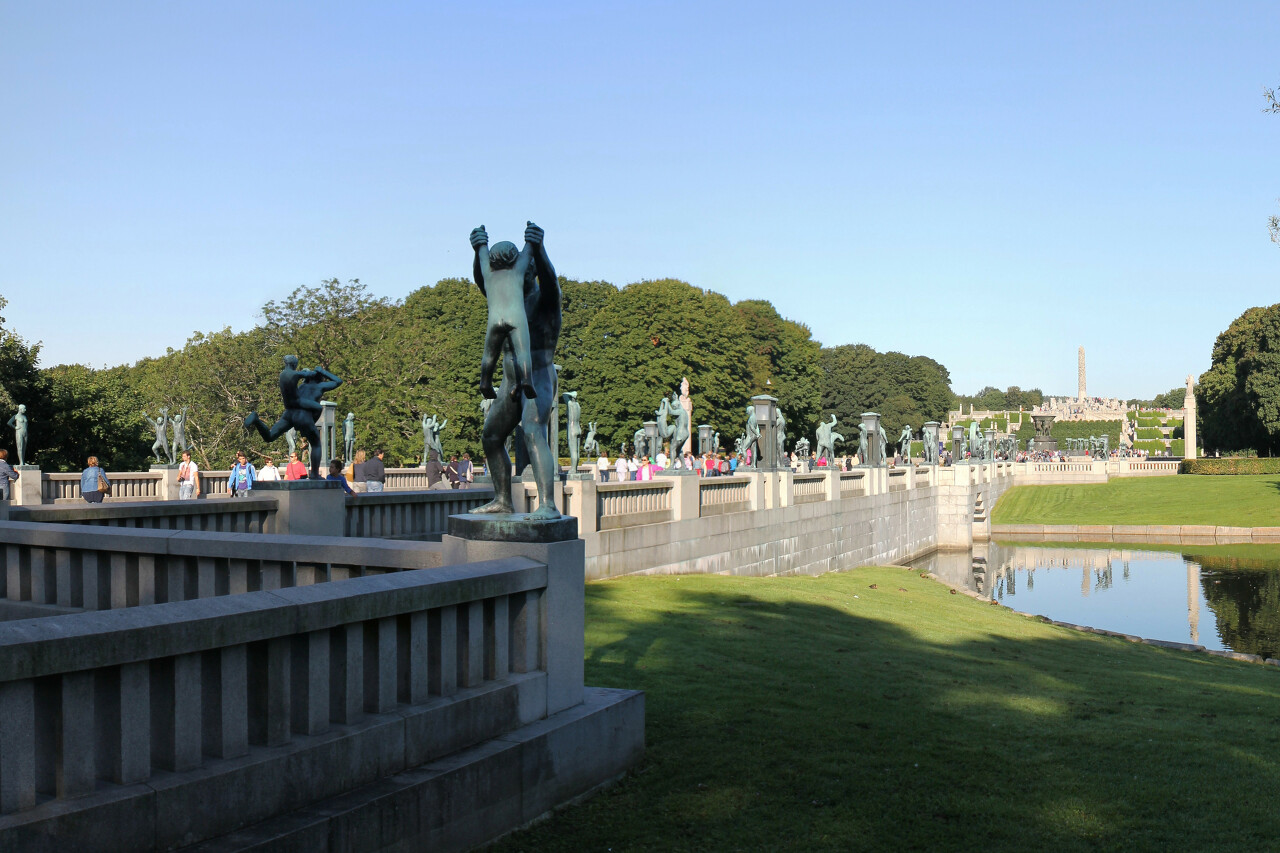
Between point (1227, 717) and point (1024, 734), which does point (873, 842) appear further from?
point (1227, 717)

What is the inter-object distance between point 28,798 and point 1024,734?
628 centimetres

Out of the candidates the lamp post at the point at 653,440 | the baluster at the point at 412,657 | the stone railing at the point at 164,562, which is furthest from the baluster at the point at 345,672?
the lamp post at the point at 653,440

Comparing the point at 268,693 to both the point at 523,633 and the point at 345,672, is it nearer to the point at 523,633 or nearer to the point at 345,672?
the point at 345,672

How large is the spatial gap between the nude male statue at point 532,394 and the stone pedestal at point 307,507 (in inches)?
237

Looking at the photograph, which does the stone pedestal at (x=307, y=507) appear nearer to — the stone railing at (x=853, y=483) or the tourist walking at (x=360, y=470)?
the tourist walking at (x=360, y=470)

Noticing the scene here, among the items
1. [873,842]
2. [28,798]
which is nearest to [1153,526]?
[873,842]

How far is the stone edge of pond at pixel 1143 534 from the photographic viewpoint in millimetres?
45719

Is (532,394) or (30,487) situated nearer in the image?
(532,394)

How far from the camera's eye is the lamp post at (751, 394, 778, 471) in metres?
25.9

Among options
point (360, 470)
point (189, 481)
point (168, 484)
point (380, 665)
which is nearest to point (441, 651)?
point (380, 665)

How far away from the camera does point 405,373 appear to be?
188 ft

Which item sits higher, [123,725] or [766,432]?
[766,432]

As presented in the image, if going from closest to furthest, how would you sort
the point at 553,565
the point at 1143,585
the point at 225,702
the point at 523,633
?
the point at 225,702, the point at 523,633, the point at 553,565, the point at 1143,585

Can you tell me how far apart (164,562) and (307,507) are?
5.56 meters
